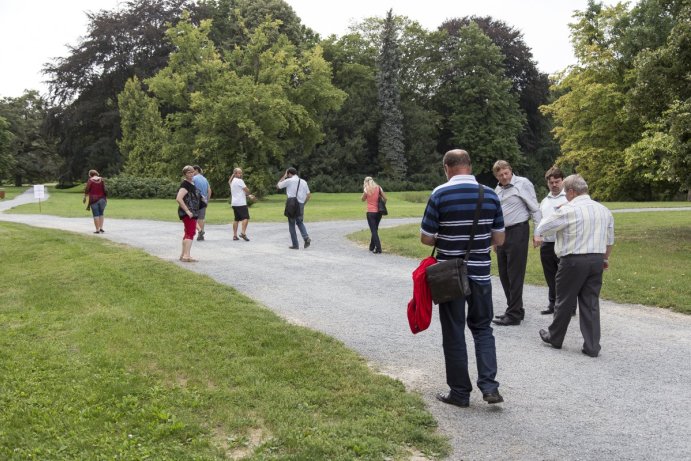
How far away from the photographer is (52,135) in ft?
195

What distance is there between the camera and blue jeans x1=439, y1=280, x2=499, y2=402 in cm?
494

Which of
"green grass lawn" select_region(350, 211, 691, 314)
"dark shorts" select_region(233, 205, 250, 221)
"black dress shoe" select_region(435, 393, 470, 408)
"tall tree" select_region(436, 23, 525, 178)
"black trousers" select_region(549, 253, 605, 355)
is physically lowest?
"black dress shoe" select_region(435, 393, 470, 408)

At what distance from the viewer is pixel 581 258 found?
254 inches

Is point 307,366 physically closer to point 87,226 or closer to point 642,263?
point 642,263

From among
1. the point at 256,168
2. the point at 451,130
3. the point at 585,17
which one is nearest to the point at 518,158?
the point at 451,130

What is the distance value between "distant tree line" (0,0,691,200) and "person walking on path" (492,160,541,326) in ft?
93.8

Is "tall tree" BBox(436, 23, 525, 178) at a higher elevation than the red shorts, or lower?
higher

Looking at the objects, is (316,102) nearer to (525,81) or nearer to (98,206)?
(525,81)

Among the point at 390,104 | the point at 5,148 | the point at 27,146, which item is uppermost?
the point at 390,104

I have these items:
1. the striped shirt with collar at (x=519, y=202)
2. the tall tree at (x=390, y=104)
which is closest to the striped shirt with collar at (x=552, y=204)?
the striped shirt with collar at (x=519, y=202)

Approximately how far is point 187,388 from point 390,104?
5381 centimetres

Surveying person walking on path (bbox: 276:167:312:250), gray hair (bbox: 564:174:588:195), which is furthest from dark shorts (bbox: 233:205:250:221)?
gray hair (bbox: 564:174:588:195)

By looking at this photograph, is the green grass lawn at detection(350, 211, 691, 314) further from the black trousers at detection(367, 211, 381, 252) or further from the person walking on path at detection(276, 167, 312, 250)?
the person walking on path at detection(276, 167, 312, 250)

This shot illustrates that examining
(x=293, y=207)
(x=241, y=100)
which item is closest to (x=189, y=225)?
(x=293, y=207)
